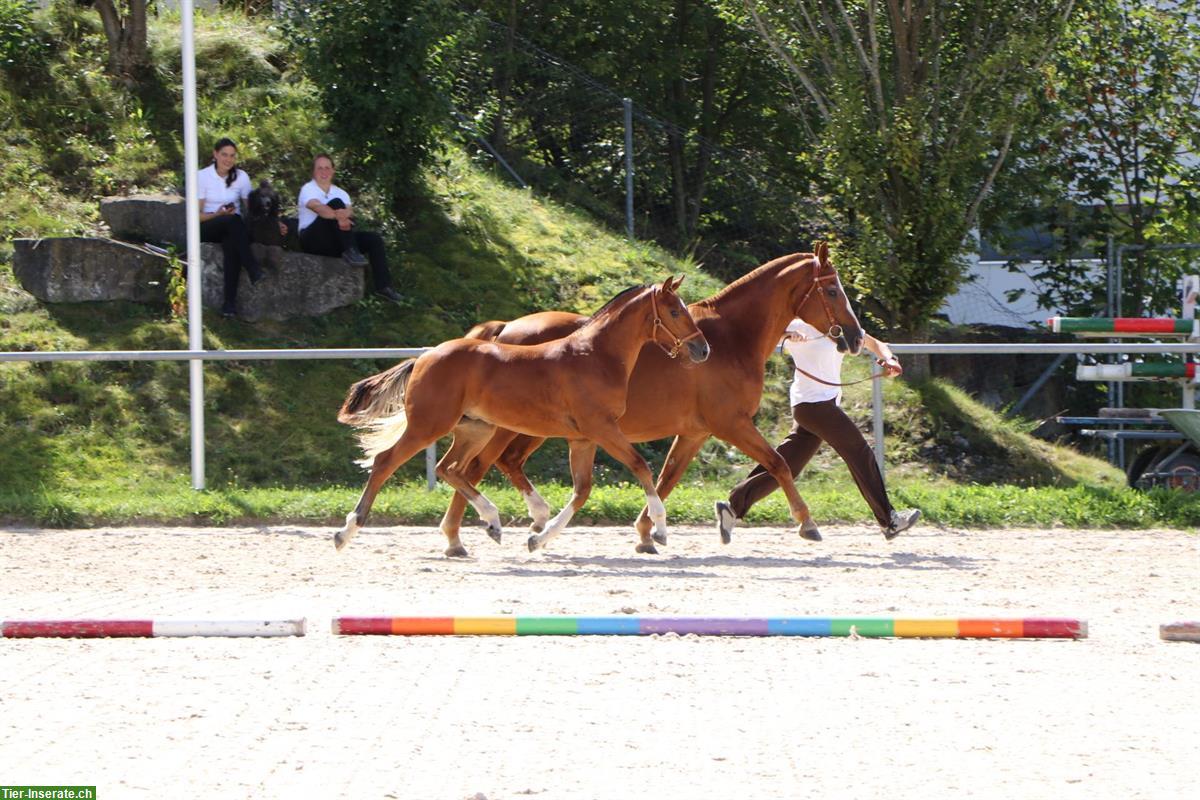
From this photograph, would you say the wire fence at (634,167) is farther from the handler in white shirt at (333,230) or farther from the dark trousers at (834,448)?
the dark trousers at (834,448)

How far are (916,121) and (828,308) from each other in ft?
19.0

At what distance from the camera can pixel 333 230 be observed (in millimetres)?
15422

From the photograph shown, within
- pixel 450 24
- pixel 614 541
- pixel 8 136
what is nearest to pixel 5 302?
pixel 8 136

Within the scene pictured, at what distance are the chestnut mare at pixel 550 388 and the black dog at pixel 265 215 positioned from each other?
574cm

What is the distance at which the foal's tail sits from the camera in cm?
1006

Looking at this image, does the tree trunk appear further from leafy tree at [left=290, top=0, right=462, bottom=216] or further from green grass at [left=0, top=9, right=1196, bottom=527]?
leafy tree at [left=290, top=0, right=462, bottom=216]

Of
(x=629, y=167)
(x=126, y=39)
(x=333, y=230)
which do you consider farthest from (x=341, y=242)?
(x=126, y=39)

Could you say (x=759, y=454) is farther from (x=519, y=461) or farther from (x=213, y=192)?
(x=213, y=192)

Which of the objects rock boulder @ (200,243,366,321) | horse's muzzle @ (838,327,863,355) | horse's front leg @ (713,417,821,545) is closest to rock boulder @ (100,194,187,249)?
rock boulder @ (200,243,366,321)

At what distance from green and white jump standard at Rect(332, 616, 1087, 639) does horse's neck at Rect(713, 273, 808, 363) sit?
395 cm

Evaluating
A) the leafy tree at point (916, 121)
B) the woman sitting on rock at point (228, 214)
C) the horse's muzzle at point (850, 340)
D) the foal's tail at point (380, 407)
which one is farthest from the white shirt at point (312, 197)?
the horse's muzzle at point (850, 340)

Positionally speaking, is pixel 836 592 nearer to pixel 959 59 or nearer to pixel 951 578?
pixel 951 578

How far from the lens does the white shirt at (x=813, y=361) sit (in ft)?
34.4

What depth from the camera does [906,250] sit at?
15523mm
